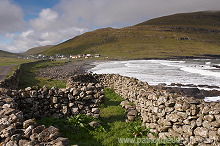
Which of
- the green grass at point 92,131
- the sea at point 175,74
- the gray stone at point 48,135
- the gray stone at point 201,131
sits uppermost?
the gray stone at point 48,135

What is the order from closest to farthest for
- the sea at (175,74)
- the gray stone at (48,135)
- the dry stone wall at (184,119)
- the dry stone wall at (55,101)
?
the gray stone at (48,135) < the dry stone wall at (184,119) < the dry stone wall at (55,101) < the sea at (175,74)

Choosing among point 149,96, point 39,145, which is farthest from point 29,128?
point 149,96

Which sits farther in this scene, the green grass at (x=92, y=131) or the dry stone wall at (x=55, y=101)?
the dry stone wall at (x=55, y=101)

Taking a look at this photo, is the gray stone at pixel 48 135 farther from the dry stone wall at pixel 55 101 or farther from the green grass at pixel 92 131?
the dry stone wall at pixel 55 101

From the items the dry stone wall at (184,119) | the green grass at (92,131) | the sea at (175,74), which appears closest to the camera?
the dry stone wall at (184,119)

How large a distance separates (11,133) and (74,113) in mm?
4722

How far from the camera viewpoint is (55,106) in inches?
377

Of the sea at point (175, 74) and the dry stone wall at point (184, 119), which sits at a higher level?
the dry stone wall at point (184, 119)

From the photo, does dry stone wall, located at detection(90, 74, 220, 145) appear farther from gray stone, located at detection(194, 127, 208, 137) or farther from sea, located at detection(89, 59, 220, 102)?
sea, located at detection(89, 59, 220, 102)

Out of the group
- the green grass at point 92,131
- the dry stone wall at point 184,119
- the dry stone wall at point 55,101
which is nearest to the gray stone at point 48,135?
the green grass at point 92,131

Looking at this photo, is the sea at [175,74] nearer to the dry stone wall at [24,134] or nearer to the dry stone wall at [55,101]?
the dry stone wall at [55,101]

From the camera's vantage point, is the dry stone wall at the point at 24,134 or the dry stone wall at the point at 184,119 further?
the dry stone wall at the point at 184,119

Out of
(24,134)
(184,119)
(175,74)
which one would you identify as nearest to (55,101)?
(24,134)

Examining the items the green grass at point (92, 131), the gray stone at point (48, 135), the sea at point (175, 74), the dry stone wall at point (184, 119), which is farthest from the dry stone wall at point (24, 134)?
the sea at point (175, 74)
